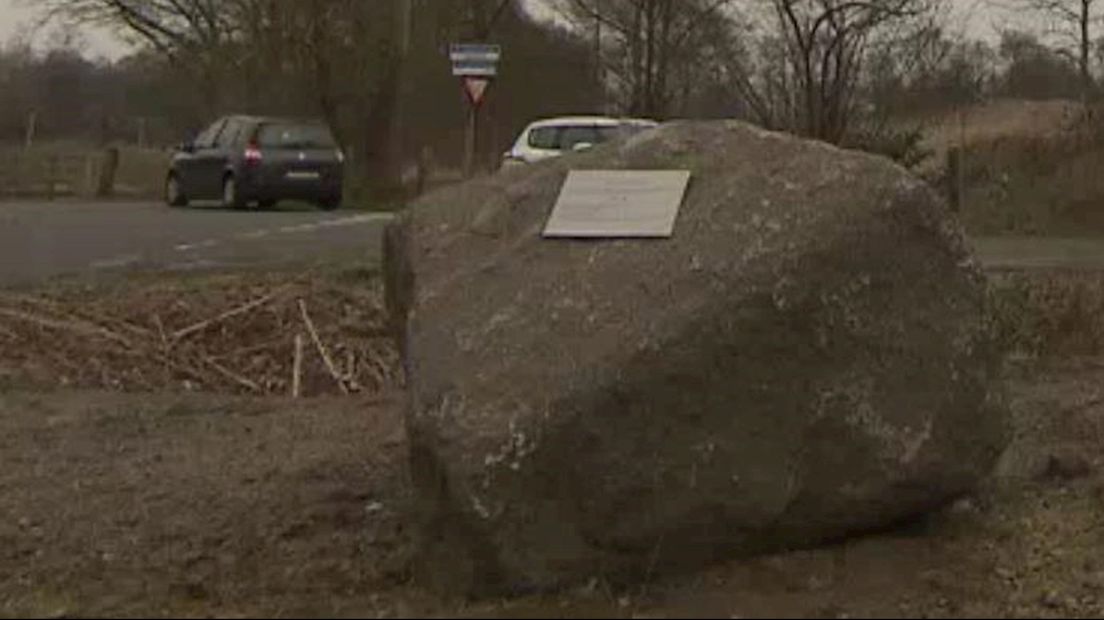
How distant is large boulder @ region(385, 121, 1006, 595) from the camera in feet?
16.2

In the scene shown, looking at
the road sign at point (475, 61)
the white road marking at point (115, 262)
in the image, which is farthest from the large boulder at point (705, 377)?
the road sign at point (475, 61)

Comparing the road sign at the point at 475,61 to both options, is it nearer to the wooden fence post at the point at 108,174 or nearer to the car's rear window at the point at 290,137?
the car's rear window at the point at 290,137

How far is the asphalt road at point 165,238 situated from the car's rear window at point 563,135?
2.62 metres

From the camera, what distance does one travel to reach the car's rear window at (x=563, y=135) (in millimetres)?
24438

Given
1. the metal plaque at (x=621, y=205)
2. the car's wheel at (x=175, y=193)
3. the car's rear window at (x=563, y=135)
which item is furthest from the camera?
the car's wheel at (x=175, y=193)

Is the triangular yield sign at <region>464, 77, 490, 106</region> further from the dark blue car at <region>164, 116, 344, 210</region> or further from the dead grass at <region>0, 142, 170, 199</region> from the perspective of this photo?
the dead grass at <region>0, 142, 170, 199</region>

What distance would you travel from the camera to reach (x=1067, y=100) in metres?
34.4

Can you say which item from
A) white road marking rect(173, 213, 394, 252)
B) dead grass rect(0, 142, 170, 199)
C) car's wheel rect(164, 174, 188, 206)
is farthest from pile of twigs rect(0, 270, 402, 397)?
dead grass rect(0, 142, 170, 199)

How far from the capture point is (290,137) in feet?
88.0

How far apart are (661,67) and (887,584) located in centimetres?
3690

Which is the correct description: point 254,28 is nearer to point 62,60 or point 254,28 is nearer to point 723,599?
point 62,60

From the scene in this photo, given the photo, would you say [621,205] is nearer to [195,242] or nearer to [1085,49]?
[195,242]

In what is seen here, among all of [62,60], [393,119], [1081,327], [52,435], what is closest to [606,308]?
[52,435]

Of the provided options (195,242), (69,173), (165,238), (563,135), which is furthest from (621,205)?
(69,173)
